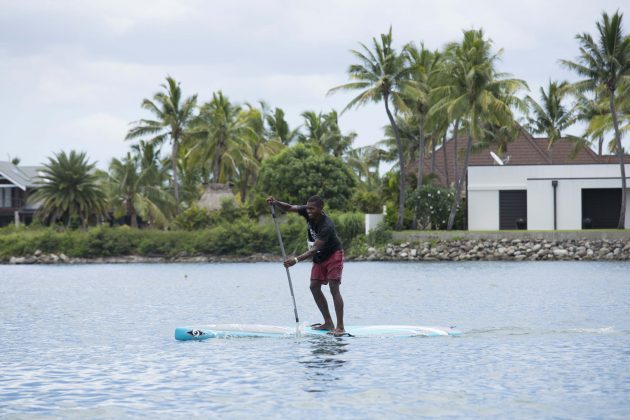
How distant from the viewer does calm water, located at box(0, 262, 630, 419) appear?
11117 mm

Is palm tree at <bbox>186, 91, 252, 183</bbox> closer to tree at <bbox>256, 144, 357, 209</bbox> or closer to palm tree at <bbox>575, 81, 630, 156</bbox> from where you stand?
tree at <bbox>256, 144, 357, 209</bbox>

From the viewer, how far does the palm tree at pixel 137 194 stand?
225ft

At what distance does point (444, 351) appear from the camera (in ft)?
50.6

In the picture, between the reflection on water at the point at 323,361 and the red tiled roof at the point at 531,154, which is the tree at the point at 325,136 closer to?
the red tiled roof at the point at 531,154

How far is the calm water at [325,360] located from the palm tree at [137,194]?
39.2 meters

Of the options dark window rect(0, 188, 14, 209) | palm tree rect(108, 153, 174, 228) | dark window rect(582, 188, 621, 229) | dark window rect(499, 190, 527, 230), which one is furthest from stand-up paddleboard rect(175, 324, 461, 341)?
dark window rect(0, 188, 14, 209)

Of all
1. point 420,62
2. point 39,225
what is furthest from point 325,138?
point 39,225

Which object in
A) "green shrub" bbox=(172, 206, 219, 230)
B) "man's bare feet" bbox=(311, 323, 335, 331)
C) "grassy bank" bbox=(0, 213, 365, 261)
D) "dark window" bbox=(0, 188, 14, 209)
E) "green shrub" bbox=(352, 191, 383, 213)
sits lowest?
"man's bare feet" bbox=(311, 323, 335, 331)

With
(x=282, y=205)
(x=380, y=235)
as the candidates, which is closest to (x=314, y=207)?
(x=282, y=205)

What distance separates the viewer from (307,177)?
6038 centimetres

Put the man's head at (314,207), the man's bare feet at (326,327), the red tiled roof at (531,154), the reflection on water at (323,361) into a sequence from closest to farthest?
the reflection on water at (323,361)
the man's head at (314,207)
the man's bare feet at (326,327)
the red tiled roof at (531,154)

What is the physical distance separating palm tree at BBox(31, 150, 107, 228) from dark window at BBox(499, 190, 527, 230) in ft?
84.3

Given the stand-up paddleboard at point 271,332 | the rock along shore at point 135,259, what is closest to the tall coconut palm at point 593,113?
the rock along shore at point 135,259

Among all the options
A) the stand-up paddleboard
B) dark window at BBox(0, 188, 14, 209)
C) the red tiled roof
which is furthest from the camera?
dark window at BBox(0, 188, 14, 209)
